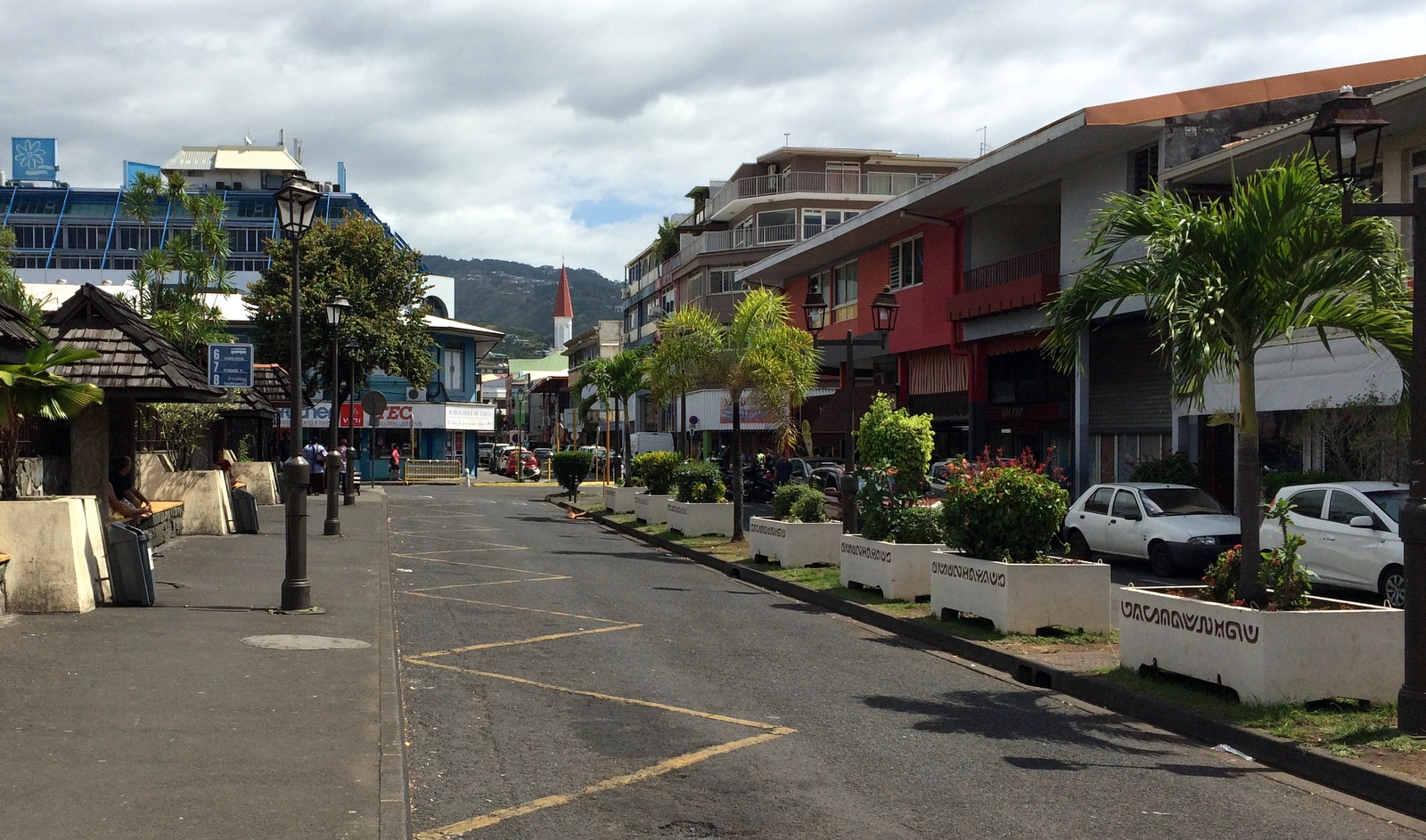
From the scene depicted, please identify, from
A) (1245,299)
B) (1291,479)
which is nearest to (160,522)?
(1245,299)

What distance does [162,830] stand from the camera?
18.0ft

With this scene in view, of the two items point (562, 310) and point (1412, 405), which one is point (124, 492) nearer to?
point (1412, 405)

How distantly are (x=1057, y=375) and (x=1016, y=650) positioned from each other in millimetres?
22708

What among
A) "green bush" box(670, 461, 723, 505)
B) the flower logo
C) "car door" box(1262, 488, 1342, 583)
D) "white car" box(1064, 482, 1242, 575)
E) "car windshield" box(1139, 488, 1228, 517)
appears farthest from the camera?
the flower logo

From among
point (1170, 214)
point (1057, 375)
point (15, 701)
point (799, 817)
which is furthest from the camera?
point (1057, 375)

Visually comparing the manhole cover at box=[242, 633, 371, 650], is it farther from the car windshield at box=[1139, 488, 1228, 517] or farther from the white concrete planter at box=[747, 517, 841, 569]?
the car windshield at box=[1139, 488, 1228, 517]

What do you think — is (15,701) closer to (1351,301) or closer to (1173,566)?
(1351,301)

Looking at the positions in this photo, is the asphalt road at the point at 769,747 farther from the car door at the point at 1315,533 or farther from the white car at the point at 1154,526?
the white car at the point at 1154,526

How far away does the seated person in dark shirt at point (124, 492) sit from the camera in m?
15.3

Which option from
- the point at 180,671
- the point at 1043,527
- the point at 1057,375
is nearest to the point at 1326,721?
the point at 1043,527

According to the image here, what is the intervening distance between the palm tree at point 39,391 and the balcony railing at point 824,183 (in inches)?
2264

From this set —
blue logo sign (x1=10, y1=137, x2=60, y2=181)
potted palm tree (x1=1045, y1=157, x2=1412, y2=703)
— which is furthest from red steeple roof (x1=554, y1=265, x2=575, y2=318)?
potted palm tree (x1=1045, y1=157, x2=1412, y2=703)

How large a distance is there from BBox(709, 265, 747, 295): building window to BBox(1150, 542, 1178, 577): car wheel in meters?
52.1

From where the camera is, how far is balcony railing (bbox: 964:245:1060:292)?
30031mm
